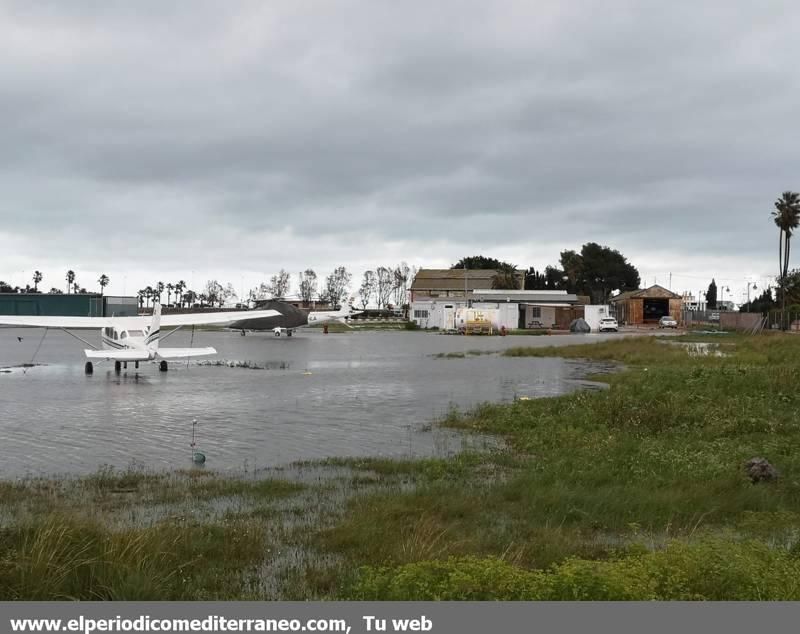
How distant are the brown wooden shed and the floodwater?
2786 inches

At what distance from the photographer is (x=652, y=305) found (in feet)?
333

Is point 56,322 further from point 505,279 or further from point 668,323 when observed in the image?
point 505,279

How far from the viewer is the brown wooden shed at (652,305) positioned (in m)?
99.1

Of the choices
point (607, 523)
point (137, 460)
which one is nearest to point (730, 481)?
point (607, 523)

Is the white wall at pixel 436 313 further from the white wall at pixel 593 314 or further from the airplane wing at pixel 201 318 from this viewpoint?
the airplane wing at pixel 201 318

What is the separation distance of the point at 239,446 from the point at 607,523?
7.69 meters

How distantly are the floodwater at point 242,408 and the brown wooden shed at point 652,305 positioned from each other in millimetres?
70772

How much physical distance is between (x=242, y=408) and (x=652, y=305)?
92.7 m

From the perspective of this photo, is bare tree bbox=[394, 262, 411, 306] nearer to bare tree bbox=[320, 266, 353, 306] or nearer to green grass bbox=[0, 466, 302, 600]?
bare tree bbox=[320, 266, 353, 306]

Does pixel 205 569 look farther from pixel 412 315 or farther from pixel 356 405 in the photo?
pixel 412 315

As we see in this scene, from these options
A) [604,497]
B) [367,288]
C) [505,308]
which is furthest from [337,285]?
[604,497]

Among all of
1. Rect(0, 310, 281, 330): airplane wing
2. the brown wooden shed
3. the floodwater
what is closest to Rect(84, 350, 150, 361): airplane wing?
the floodwater

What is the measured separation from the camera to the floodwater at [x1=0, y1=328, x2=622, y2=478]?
1271 centimetres
